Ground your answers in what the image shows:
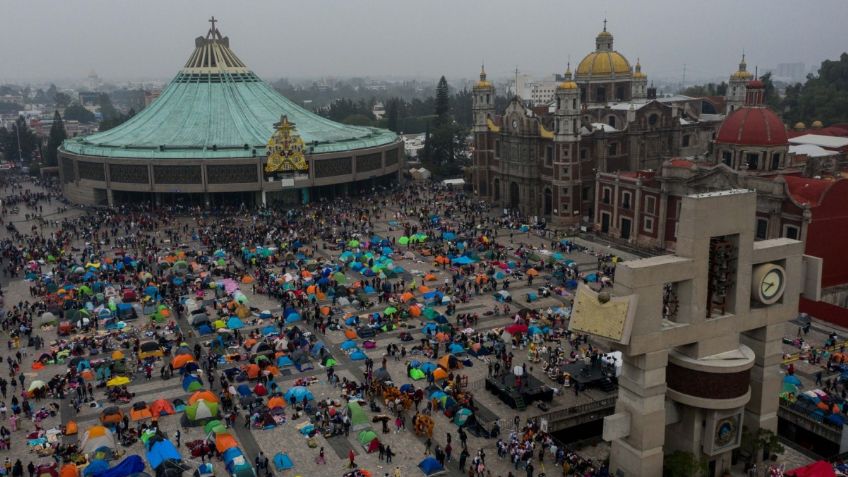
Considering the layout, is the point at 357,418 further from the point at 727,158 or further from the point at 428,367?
the point at 727,158

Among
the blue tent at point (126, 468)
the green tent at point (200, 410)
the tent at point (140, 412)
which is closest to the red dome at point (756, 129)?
the green tent at point (200, 410)

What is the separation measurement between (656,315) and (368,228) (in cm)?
4357

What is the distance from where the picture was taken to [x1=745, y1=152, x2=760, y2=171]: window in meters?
52.9

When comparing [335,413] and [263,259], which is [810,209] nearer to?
[335,413]

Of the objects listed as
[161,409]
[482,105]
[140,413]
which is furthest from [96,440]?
[482,105]

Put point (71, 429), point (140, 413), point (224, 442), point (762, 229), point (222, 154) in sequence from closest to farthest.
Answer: point (224, 442), point (71, 429), point (140, 413), point (762, 229), point (222, 154)

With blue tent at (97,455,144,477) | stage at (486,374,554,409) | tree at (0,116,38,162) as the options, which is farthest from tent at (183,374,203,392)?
tree at (0,116,38,162)

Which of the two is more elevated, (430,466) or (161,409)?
(161,409)

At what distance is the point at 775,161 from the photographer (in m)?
52.8

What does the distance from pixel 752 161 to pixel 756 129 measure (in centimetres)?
223

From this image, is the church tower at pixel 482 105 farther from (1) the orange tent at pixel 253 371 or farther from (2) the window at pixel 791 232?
(1) the orange tent at pixel 253 371

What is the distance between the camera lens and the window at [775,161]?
52594mm

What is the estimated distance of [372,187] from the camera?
8700 cm

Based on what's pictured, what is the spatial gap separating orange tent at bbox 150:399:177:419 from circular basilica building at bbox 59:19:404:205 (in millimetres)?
47419
